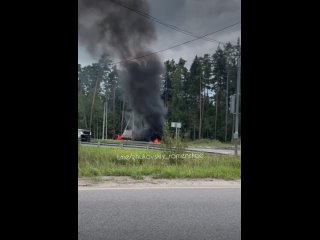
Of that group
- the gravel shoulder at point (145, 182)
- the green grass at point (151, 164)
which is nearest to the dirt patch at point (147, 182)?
the gravel shoulder at point (145, 182)

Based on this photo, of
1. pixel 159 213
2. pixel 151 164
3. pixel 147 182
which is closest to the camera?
pixel 159 213

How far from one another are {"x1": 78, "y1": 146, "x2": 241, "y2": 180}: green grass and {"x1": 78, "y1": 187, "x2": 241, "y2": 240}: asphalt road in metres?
1.84

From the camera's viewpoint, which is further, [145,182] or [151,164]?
[151,164]

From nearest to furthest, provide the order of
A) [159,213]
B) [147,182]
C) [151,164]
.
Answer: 1. [159,213]
2. [147,182]
3. [151,164]

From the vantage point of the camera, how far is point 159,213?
537 centimetres

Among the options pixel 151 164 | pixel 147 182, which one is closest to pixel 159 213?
pixel 147 182

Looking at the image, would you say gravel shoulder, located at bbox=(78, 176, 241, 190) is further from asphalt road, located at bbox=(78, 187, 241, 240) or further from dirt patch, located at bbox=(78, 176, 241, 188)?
asphalt road, located at bbox=(78, 187, 241, 240)

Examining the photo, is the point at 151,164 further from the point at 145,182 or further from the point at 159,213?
the point at 159,213

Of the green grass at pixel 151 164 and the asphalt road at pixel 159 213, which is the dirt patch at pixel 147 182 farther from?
the asphalt road at pixel 159 213

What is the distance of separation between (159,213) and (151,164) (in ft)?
14.9

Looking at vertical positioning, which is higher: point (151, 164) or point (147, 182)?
point (151, 164)

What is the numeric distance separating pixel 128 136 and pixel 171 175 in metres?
2.14
